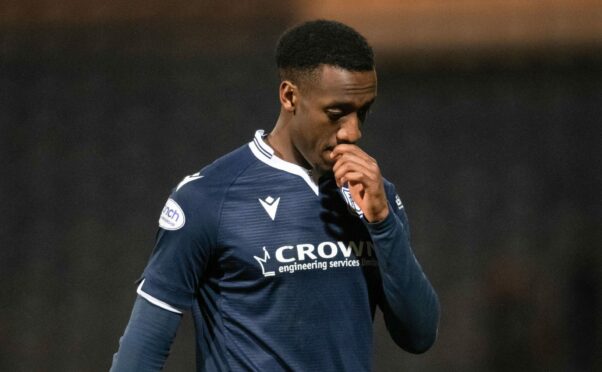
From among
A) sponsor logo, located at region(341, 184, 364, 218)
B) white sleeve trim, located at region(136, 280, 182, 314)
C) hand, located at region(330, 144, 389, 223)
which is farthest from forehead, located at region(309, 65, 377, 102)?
white sleeve trim, located at region(136, 280, 182, 314)

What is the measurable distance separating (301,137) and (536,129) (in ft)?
10.1

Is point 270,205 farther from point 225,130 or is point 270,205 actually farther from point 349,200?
point 225,130

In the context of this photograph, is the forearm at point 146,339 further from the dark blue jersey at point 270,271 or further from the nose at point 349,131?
the nose at point 349,131

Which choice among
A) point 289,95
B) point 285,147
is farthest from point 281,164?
point 289,95

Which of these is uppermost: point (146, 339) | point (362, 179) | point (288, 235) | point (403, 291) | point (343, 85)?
point (343, 85)

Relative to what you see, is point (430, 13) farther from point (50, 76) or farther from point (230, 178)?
point (230, 178)

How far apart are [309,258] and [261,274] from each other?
115 millimetres

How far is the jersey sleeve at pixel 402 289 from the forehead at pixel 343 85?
0.27m

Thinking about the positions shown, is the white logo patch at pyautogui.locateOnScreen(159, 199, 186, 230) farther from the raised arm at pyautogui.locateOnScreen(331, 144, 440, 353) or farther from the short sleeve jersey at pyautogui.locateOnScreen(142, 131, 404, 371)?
the raised arm at pyautogui.locateOnScreen(331, 144, 440, 353)

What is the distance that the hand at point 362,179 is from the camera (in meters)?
2.33

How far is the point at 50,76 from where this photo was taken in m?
5.30

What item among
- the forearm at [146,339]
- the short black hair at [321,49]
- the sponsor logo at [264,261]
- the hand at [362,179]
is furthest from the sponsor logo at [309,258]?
the short black hair at [321,49]

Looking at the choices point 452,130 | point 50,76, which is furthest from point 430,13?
point 50,76

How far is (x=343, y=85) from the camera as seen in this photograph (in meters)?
2.38
